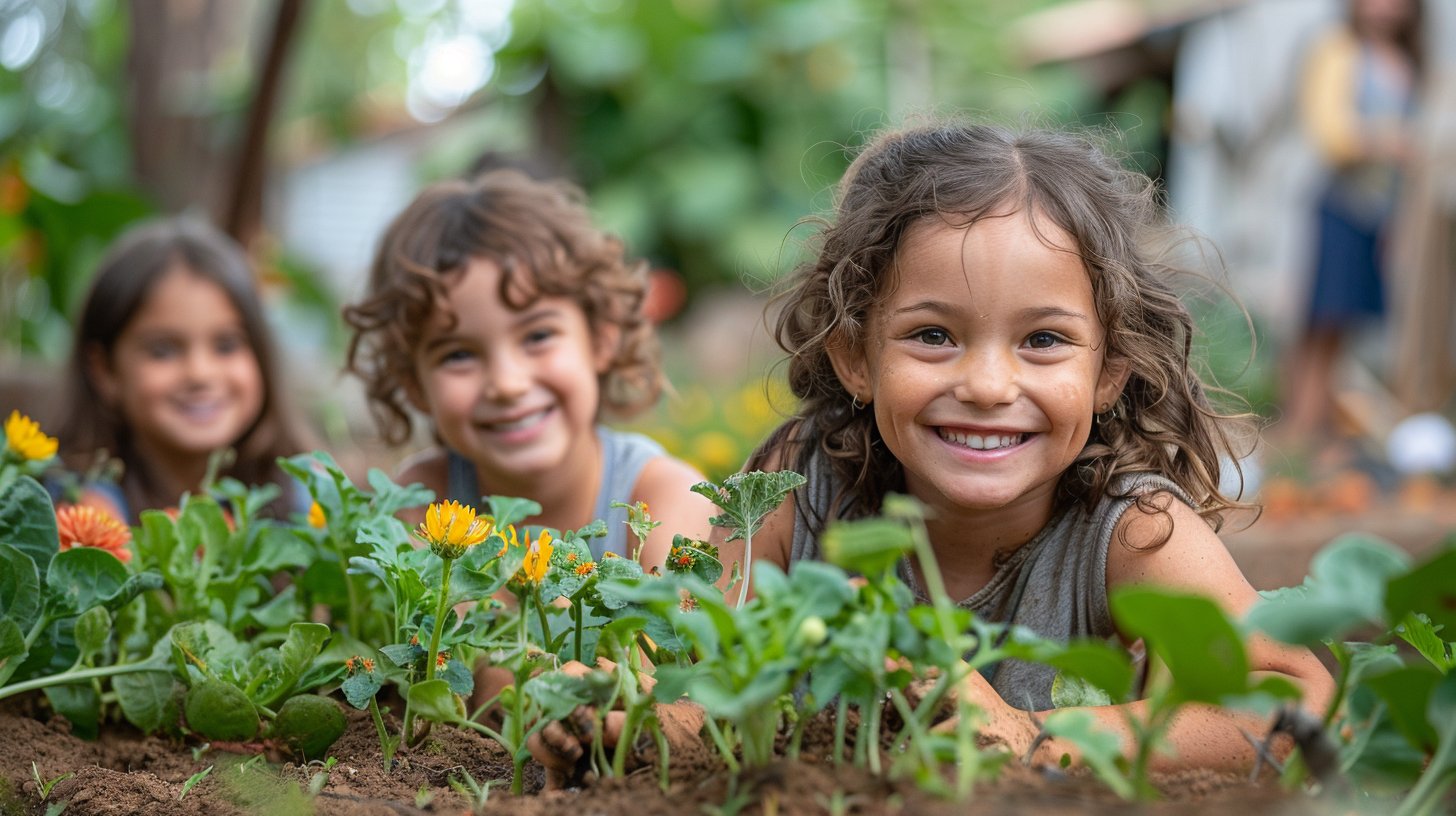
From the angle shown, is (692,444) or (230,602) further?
(692,444)

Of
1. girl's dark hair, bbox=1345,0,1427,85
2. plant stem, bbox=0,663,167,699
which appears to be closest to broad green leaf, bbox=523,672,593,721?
plant stem, bbox=0,663,167,699

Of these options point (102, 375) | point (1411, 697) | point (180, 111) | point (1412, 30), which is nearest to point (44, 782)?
point (1411, 697)

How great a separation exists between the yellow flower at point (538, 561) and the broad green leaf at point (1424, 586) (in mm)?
770

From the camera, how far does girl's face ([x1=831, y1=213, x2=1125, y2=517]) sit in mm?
1607

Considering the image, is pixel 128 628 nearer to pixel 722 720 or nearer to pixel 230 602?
pixel 230 602

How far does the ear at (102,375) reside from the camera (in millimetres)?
3389

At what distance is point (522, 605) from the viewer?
1435 millimetres

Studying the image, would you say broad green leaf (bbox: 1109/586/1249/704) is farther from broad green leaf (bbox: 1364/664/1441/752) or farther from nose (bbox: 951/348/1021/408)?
nose (bbox: 951/348/1021/408)

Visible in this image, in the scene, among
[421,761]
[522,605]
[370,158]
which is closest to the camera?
[522,605]

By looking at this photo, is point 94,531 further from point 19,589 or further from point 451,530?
point 451,530

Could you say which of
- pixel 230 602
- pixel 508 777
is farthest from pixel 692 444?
pixel 508 777

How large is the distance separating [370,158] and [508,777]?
46.6 ft

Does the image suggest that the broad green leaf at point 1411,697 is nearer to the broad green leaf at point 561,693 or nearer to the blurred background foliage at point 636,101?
the broad green leaf at point 561,693

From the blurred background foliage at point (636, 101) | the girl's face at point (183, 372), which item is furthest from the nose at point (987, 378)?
the blurred background foliage at point (636, 101)
